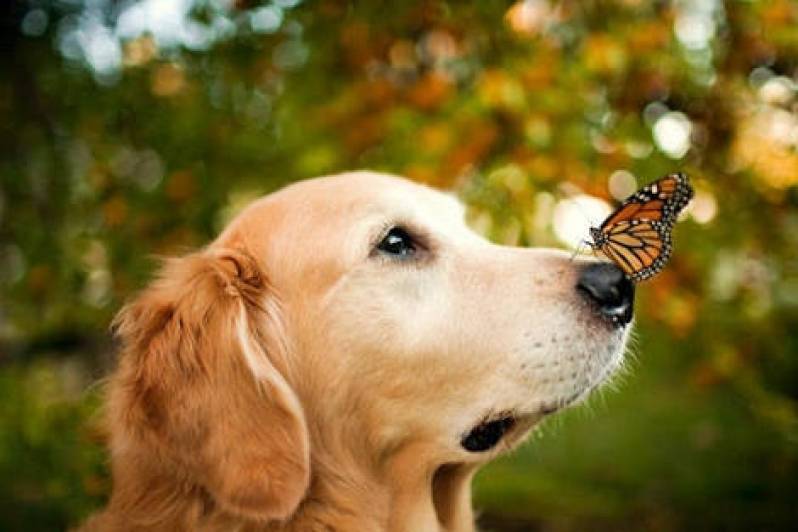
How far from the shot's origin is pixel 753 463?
6773 millimetres

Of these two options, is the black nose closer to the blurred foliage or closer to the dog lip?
the dog lip

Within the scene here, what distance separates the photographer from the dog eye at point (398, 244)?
9.13ft

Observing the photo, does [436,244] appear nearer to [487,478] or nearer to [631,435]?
[487,478]

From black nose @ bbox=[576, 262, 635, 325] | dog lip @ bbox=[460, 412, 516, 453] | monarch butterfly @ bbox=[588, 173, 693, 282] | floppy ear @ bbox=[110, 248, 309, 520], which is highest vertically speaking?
monarch butterfly @ bbox=[588, 173, 693, 282]

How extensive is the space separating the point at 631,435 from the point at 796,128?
4.63m

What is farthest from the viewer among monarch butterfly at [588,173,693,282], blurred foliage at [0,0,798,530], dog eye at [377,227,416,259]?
blurred foliage at [0,0,798,530]

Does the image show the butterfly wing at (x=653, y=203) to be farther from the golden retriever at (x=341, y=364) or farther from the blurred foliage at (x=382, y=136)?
the blurred foliage at (x=382, y=136)

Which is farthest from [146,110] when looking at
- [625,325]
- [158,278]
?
[625,325]

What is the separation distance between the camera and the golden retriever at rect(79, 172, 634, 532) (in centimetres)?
250

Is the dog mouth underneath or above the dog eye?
underneath

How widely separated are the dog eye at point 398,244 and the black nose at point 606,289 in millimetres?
504

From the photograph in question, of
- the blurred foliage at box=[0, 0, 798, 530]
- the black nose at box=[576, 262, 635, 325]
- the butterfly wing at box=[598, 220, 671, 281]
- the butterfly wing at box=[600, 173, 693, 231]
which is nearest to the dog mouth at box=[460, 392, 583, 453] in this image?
the black nose at box=[576, 262, 635, 325]

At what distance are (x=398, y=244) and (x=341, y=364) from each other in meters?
0.38

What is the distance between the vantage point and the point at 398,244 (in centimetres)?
281
